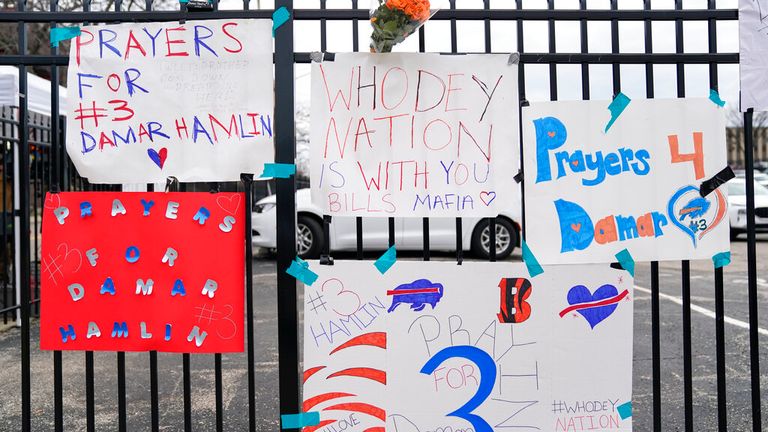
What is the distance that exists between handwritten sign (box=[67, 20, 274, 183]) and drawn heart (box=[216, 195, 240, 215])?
0.09 meters

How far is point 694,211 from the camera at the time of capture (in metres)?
2.69

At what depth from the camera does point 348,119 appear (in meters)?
2.63

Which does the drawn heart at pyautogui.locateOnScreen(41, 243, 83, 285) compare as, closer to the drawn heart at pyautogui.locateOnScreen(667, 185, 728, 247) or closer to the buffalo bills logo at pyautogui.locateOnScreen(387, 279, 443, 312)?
the buffalo bills logo at pyautogui.locateOnScreen(387, 279, 443, 312)

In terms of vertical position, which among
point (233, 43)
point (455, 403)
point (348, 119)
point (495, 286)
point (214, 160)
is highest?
point (233, 43)

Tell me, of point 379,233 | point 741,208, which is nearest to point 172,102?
point 379,233

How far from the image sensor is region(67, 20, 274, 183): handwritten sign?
2643 mm

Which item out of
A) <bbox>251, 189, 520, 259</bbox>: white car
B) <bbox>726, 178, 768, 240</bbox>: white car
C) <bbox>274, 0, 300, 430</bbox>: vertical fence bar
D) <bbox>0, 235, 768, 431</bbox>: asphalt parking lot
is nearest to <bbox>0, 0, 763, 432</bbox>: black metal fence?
<bbox>274, 0, 300, 430</bbox>: vertical fence bar

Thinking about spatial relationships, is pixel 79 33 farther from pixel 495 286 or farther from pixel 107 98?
pixel 495 286

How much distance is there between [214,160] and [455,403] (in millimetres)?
1451

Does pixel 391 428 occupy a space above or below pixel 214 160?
below

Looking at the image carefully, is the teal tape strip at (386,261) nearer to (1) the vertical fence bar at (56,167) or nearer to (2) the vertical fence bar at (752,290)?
(1) the vertical fence bar at (56,167)

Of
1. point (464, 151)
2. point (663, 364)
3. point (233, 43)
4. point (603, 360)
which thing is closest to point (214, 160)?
point (233, 43)

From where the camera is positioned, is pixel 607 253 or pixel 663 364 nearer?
pixel 607 253

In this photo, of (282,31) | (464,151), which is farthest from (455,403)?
(282,31)
